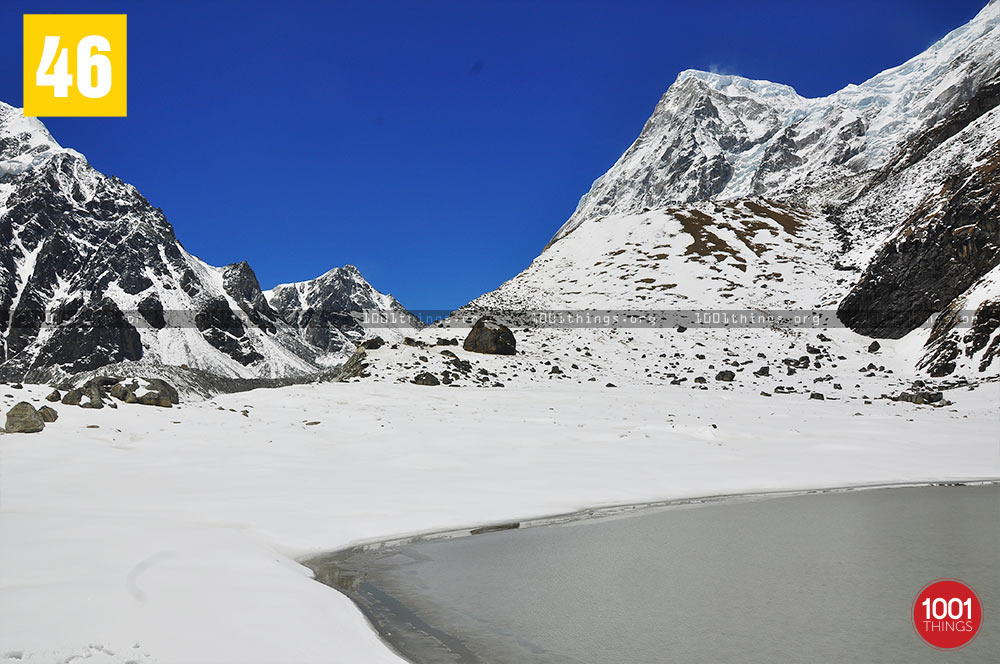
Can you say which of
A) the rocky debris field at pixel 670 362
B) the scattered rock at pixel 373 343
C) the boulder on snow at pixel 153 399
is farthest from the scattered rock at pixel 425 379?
the boulder on snow at pixel 153 399

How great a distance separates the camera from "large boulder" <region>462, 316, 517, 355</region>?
4097cm

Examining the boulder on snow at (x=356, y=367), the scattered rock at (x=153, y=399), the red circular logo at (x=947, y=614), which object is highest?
the boulder on snow at (x=356, y=367)

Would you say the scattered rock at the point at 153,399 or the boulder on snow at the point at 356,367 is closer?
the scattered rock at the point at 153,399

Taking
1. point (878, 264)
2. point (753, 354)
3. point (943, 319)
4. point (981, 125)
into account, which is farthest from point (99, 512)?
point (981, 125)

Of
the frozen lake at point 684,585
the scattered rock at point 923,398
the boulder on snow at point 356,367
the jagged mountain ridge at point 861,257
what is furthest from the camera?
the jagged mountain ridge at point 861,257

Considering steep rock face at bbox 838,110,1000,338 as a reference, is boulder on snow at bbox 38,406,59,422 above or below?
below

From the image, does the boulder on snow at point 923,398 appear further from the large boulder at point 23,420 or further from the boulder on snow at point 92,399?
the large boulder at point 23,420

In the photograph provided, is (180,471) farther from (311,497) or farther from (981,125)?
(981,125)

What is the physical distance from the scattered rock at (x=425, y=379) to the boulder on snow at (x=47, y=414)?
727 inches

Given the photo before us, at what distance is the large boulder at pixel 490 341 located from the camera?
4097cm

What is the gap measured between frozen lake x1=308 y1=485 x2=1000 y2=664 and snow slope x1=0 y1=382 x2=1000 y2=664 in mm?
1047

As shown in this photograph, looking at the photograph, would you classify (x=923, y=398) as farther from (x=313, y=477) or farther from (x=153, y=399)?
(x=153, y=399)

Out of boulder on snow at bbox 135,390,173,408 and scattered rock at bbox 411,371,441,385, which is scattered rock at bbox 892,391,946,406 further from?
boulder on snow at bbox 135,390,173,408

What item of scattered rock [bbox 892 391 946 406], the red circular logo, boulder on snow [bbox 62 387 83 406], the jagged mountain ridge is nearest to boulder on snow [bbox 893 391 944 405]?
scattered rock [bbox 892 391 946 406]
